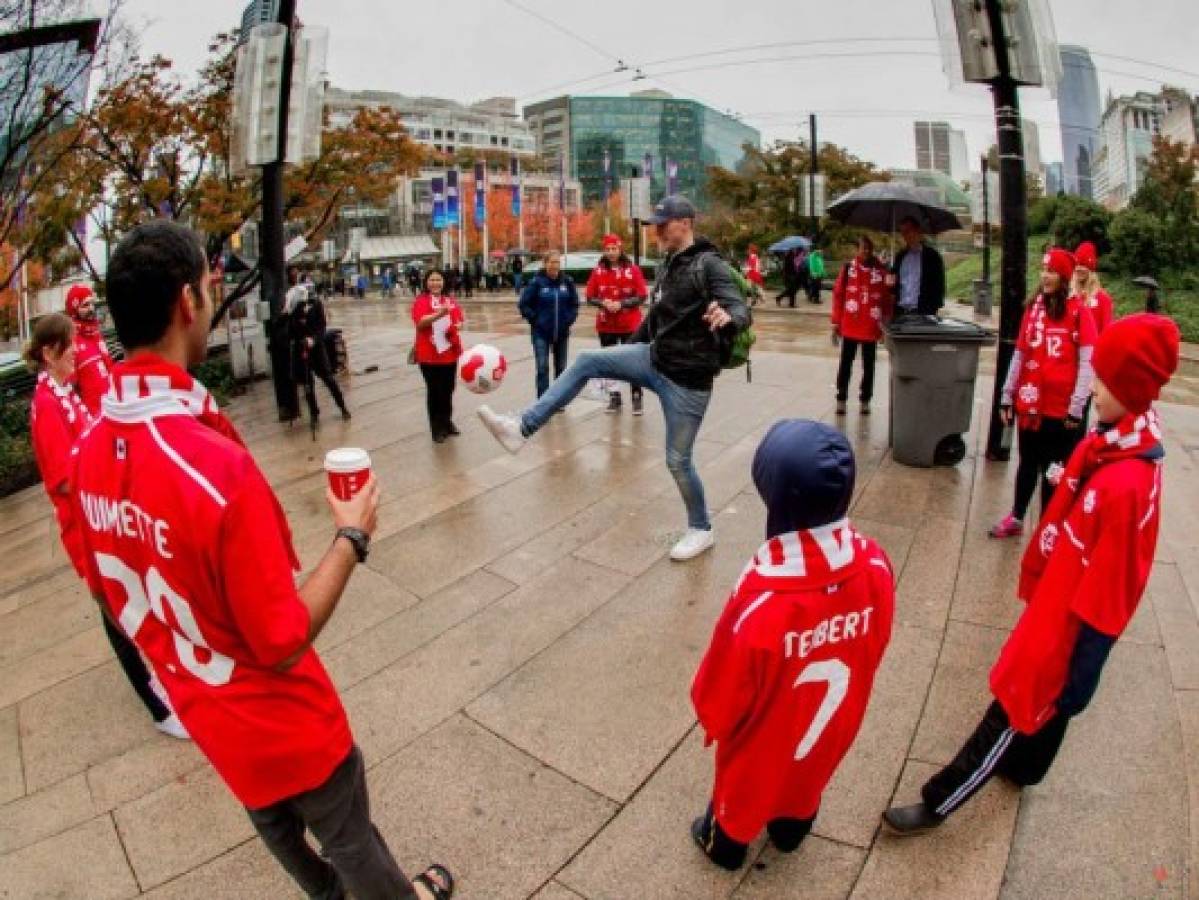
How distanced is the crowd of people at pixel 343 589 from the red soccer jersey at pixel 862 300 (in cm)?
459

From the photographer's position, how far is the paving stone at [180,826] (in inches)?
97.7

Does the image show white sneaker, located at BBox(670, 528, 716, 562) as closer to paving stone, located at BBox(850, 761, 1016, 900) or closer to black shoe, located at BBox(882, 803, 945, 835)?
paving stone, located at BBox(850, 761, 1016, 900)

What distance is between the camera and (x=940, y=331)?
5.64 m

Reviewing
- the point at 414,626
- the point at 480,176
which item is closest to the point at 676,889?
the point at 414,626

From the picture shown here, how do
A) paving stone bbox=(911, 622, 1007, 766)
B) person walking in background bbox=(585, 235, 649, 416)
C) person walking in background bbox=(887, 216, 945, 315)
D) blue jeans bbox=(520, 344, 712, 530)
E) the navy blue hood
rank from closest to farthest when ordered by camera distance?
the navy blue hood → paving stone bbox=(911, 622, 1007, 766) → blue jeans bbox=(520, 344, 712, 530) → person walking in background bbox=(887, 216, 945, 315) → person walking in background bbox=(585, 235, 649, 416)

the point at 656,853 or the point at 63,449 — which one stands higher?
the point at 63,449

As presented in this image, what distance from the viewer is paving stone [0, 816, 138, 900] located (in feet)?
7.84

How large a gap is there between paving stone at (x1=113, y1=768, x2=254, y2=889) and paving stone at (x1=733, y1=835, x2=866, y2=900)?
1.72 meters

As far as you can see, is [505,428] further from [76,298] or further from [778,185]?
[778,185]

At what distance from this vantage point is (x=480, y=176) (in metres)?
42.3

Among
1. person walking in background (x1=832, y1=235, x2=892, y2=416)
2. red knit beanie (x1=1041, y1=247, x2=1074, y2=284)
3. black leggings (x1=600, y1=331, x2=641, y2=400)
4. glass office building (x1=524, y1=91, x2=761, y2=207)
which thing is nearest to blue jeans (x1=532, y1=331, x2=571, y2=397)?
black leggings (x1=600, y1=331, x2=641, y2=400)

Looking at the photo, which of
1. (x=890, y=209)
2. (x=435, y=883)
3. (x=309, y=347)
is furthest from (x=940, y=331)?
(x=309, y=347)

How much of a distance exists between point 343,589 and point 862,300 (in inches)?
247

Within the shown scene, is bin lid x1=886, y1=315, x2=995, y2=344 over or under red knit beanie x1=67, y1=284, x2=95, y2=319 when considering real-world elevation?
under
